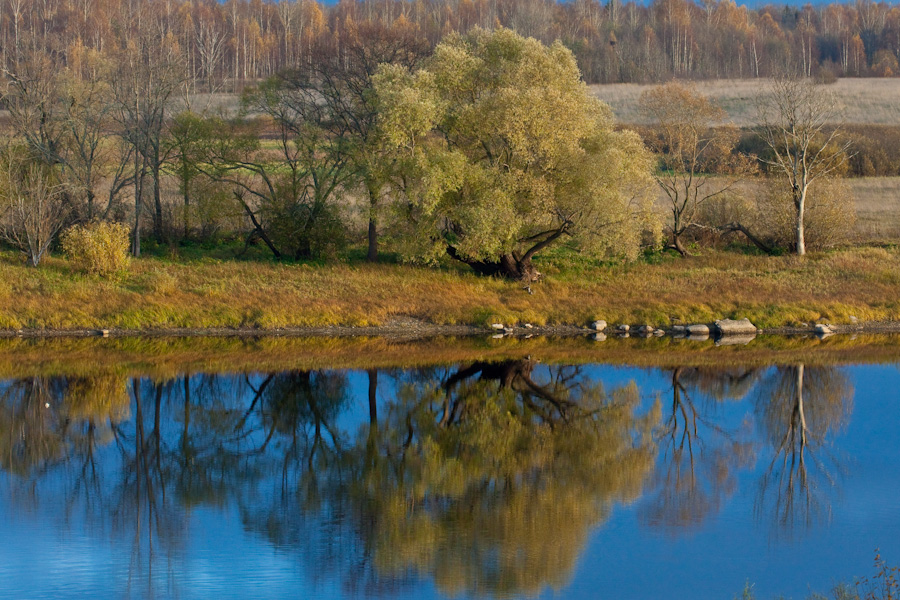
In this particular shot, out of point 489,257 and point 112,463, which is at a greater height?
point 489,257

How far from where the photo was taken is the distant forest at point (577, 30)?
288 ft

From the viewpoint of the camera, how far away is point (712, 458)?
19.2 m

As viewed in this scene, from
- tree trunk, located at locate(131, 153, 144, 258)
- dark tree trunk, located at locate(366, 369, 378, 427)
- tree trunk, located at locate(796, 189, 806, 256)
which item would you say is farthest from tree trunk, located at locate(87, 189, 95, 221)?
tree trunk, located at locate(796, 189, 806, 256)

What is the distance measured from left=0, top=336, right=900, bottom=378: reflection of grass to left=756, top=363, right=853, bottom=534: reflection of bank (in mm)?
2180

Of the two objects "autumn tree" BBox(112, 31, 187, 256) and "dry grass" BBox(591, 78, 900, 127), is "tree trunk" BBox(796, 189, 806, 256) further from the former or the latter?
"autumn tree" BBox(112, 31, 187, 256)

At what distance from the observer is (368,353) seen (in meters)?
28.7

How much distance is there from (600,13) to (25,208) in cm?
10604

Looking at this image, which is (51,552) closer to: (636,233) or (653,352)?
(653,352)

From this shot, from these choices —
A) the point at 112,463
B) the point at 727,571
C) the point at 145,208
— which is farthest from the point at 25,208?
the point at 727,571

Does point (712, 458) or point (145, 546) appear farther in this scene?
point (712, 458)

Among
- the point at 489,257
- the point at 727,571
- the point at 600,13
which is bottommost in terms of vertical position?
the point at 727,571

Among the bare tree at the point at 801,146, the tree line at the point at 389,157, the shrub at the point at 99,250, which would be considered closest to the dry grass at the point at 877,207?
the tree line at the point at 389,157

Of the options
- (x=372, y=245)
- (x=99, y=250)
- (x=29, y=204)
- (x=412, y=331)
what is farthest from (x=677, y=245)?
(x=29, y=204)

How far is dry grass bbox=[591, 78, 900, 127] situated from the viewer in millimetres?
66312
